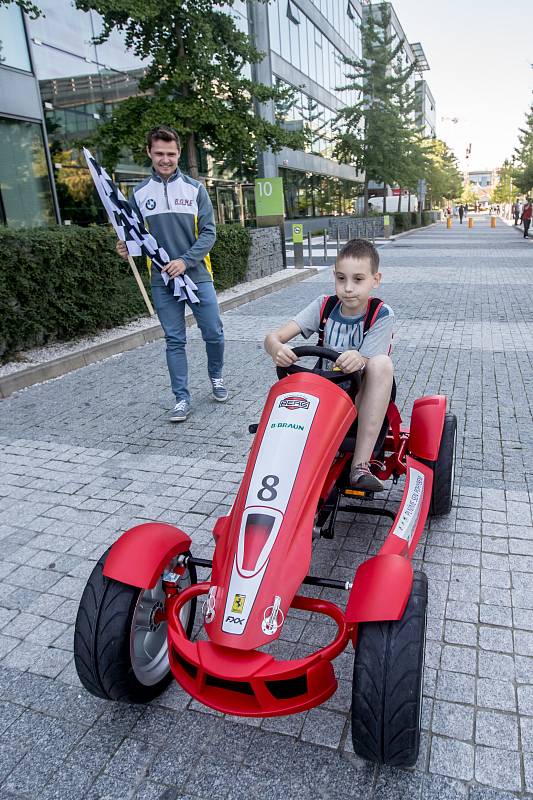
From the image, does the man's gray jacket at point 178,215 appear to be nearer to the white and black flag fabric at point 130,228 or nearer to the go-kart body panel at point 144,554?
the white and black flag fabric at point 130,228

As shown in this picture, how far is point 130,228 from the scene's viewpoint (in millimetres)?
4883

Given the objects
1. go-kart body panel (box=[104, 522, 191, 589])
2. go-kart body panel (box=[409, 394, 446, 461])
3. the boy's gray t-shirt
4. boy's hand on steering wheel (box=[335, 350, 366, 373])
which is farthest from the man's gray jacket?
go-kart body panel (box=[104, 522, 191, 589])

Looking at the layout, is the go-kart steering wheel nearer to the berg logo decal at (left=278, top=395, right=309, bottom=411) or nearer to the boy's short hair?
the berg logo decal at (left=278, top=395, right=309, bottom=411)

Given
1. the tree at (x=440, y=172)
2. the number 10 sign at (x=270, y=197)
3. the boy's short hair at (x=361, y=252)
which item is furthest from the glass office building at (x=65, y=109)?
the tree at (x=440, y=172)

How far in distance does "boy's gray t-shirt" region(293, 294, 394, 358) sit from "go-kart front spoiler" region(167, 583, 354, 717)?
1.45m

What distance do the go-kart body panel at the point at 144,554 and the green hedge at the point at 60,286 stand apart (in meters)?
4.95

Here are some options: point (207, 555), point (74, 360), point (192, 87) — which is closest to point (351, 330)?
point (207, 555)

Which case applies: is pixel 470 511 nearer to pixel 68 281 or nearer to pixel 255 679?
pixel 255 679

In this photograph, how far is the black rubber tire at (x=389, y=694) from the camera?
1.70 m

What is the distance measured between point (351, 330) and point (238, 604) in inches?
60.1

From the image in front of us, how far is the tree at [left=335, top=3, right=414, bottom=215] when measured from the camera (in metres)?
34.3

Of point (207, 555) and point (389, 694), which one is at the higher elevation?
point (389, 694)

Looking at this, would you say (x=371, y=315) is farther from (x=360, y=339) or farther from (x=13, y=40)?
(x=13, y=40)

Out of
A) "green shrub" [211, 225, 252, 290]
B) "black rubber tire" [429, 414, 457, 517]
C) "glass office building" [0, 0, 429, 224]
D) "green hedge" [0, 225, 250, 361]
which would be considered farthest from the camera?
"glass office building" [0, 0, 429, 224]
